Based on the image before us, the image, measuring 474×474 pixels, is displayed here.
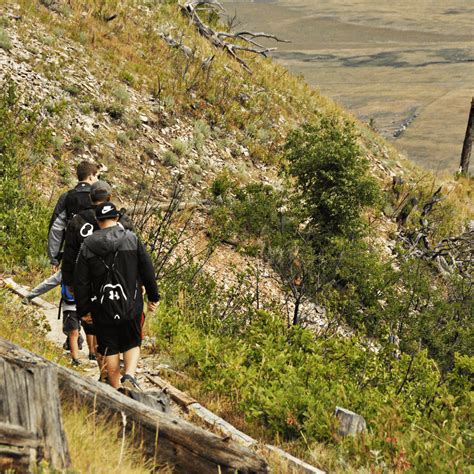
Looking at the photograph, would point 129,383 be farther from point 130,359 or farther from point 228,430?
point 228,430

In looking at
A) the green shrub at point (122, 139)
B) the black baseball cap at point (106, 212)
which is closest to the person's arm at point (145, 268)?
the black baseball cap at point (106, 212)

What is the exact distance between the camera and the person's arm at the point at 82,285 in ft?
16.2

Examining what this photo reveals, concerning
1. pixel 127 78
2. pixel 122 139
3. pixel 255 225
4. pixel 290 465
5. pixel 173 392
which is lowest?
pixel 255 225

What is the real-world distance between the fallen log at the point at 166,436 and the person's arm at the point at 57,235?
8.40 ft

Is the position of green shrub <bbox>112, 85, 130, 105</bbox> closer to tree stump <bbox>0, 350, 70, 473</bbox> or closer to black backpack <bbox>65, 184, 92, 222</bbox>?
black backpack <bbox>65, 184, 92, 222</bbox>

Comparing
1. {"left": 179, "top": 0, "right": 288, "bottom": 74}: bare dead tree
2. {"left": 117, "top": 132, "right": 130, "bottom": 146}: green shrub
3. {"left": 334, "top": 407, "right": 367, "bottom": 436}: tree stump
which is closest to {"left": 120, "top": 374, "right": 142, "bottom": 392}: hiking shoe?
{"left": 334, "top": 407, "right": 367, "bottom": 436}: tree stump

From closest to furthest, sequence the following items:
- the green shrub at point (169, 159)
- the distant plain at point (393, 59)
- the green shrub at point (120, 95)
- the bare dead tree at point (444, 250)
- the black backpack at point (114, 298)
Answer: the black backpack at point (114, 298) < the green shrub at point (169, 159) < the green shrub at point (120, 95) < the bare dead tree at point (444, 250) < the distant plain at point (393, 59)

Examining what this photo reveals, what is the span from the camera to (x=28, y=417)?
3004 mm

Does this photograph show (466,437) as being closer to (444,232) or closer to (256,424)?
(256,424)

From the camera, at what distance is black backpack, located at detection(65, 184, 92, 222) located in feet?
19.5

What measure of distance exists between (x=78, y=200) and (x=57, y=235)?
500mm

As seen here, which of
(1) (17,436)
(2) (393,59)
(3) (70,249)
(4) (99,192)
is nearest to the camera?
(1) (17,436)

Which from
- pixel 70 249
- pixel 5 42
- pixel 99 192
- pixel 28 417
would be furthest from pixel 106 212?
pixel 5 42

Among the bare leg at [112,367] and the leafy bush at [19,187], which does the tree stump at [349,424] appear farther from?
the leafy bush at [19,187]
